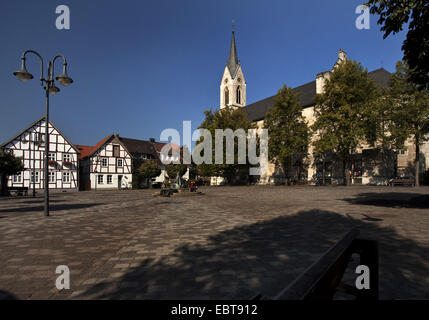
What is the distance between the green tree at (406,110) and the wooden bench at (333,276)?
96.5ft

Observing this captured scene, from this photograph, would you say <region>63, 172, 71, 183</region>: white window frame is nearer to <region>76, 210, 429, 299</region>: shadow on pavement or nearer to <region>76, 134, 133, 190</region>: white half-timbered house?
<region>76, 134, 133, 190</region>: white half-timbered house

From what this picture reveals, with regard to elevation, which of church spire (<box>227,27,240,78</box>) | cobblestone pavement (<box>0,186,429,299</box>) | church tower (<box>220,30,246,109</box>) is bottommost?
cobblestone pavement (<box>0,186,429,299</box>)

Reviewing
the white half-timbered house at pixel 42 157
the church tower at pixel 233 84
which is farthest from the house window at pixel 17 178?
the church tower at pixel 233 84

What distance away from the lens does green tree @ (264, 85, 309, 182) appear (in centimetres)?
3522

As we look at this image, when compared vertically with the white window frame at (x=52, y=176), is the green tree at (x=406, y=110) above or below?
above

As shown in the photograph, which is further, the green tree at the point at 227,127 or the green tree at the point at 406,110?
the green tree at the point at 227,127

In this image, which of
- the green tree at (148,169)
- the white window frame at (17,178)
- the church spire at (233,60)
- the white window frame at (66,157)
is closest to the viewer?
the white window frame at (17,178)

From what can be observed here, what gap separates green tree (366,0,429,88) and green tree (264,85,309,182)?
92.1 ft

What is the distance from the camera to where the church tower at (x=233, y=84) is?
214 ft

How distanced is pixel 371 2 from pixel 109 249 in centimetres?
940

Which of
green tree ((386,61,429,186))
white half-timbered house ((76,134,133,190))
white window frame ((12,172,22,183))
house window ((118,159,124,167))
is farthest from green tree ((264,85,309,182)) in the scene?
white window frame ((12,172,22,183))

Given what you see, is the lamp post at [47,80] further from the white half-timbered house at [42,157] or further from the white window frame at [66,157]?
the white window frame at [66,157]
